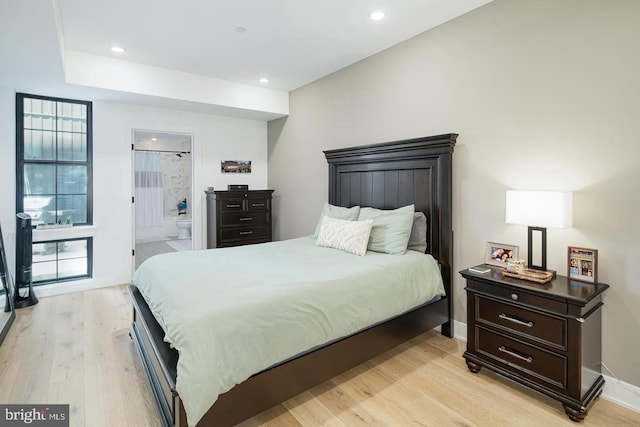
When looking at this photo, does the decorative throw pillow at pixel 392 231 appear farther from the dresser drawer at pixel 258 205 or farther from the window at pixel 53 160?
the window at pixel 53 160

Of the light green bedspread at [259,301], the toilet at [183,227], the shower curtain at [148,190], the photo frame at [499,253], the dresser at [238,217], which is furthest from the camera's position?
the toilet at [183,227]

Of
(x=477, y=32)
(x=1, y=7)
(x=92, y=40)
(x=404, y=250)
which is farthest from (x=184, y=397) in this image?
(x=92, y=40)

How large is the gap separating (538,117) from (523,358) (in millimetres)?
1631

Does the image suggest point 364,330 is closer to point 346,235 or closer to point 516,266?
point 346,235

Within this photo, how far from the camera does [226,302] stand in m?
1.73

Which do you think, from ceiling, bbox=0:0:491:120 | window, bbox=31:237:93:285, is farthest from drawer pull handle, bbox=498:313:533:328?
window, bbox=31:237:93:285

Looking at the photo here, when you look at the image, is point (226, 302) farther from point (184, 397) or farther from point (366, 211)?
point (366, 211)

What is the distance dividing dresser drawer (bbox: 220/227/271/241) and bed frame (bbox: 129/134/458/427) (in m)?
1.50

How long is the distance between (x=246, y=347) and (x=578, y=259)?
6.90 feet

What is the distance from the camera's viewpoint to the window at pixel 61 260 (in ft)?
13.4

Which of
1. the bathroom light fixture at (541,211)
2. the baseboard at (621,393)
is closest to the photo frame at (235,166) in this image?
the bathroom light fixture at (541,211)

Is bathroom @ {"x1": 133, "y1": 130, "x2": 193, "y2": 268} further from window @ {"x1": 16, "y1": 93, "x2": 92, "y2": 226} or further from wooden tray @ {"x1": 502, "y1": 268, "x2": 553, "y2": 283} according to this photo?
wooden tray @ {"x1": 502, "y1": 268, "x2": 553, "y2": 283}

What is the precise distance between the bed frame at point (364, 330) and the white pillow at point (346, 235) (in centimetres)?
52

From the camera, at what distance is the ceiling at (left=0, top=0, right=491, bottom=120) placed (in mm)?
2615
